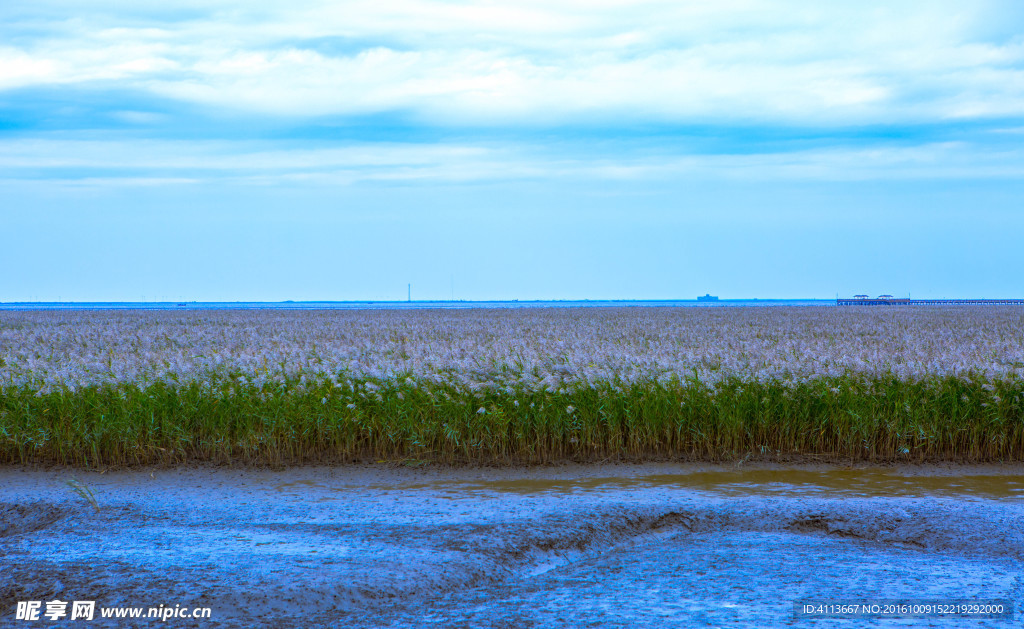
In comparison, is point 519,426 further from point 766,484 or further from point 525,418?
point 766,484

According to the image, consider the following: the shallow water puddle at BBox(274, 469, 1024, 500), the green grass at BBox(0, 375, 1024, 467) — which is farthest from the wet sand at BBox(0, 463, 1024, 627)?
the green grass at BBox(0, 375, 1024, 467)

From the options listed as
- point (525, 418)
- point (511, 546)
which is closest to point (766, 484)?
point (525, 418)

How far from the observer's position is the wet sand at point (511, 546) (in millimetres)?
4715

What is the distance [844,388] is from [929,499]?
10.6 ft

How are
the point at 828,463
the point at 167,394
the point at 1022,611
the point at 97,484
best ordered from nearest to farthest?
the point at 1022,611, the point at 97,484, the point at 828,463, the point at 167,394

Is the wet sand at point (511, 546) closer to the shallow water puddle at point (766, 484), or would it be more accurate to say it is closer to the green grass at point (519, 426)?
the shallow water puddle at point (766, 484)

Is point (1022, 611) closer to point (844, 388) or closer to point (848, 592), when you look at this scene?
point (848, 592)

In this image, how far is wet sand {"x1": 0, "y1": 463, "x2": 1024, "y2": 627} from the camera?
4715mm

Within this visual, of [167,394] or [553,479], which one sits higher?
[167,394]

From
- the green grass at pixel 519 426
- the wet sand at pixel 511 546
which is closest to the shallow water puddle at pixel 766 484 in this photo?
the wet sand at pixel 511 546

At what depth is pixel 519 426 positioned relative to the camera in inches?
392

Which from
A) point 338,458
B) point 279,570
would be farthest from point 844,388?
point 279,570

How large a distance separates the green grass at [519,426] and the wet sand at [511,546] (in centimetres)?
83

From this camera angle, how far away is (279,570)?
5.20 m
